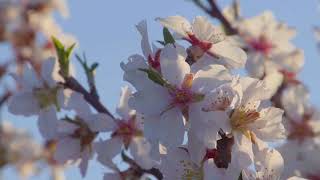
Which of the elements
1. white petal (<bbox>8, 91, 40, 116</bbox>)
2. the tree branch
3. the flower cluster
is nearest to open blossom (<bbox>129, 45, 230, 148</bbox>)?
the flower cluster

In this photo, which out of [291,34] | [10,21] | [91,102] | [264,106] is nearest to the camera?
[264,106]

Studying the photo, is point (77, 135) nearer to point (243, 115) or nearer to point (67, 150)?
point (67, 150)

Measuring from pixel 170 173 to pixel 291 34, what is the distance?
1.93 meters

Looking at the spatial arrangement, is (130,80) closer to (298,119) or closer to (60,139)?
(60,139)

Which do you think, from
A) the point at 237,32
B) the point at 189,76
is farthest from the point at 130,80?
the point at 237,32

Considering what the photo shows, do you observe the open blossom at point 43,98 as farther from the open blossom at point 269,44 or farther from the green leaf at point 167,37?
the open blossom at point 269,44

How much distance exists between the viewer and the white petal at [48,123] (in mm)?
1858

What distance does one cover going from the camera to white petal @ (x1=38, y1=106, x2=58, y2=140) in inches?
73.2

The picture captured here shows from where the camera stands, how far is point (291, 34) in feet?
10.3

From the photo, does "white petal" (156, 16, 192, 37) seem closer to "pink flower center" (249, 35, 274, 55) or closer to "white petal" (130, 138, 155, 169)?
"white petal" (130, 138, 155, 169)

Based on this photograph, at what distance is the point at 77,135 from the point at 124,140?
6.7 inches

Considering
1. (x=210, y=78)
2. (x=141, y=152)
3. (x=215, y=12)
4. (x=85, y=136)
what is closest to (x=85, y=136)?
(x=85, y=136)

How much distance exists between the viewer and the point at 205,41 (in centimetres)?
144

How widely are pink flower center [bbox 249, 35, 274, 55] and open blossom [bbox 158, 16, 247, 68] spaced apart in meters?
1.65
